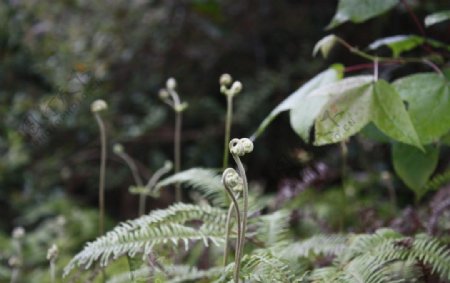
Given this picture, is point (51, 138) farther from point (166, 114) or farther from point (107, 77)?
point (166, 114)

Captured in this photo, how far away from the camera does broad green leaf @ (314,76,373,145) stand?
0.93 metres

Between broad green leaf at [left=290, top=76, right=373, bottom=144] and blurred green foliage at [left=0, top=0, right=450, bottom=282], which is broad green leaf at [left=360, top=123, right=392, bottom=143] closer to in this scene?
broad green leaf at [left=290, top=76, right=373, bottom=144]

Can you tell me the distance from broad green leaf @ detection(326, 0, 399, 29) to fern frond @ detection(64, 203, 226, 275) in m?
0.48

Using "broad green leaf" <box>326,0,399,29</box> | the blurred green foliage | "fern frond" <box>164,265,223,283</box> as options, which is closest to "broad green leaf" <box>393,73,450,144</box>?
"broad green leaf" <box>326,0,399,29</box>

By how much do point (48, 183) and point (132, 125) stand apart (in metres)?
0.47

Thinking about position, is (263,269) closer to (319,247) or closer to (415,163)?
(319,247)

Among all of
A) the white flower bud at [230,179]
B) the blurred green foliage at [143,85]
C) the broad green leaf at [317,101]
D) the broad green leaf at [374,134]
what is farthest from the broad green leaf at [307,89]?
the blurred green foliage at [143,85]

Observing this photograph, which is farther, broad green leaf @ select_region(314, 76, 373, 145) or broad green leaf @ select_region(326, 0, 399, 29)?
broad green leaf @ select_region(326, 0, 399, 29)

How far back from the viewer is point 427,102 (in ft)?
3.23

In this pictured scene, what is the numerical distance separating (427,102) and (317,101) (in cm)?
20

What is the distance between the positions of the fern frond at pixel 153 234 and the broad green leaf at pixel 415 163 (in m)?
0.38

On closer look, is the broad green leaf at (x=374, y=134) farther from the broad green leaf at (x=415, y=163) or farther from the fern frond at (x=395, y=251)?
the fern frond at (x=395, y=251)

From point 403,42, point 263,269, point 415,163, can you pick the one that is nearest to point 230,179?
point 263,269

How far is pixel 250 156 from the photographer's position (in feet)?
9.41
